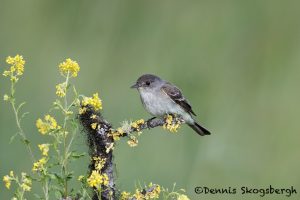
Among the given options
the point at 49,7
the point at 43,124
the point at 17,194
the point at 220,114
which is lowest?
the point at 17,194

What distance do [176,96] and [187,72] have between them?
0.33 metres

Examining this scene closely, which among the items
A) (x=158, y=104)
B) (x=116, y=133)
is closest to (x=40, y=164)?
(x=116, y=133)

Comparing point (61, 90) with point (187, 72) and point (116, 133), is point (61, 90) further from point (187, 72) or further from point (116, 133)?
point (187, 72)

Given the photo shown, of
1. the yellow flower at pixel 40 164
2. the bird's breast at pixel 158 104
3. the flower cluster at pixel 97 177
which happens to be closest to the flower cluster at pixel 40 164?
the yellow flower at pixel 40 164

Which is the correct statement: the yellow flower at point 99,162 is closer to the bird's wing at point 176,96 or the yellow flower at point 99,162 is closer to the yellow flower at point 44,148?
the yellow flower at point 44,148

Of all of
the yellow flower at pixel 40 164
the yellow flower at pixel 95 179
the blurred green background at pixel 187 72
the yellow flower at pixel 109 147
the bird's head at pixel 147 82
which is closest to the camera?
the yellow flower at pixel 95 179

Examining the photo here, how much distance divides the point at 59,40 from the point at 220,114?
1670mm

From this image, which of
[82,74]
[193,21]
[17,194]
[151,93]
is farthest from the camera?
[193,21]

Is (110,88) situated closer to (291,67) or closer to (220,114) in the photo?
(220,114)

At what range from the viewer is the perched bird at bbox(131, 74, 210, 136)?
6195 mm

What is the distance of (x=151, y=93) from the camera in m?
6.34

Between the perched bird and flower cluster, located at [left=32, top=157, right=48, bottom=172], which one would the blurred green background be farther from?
flower cluster, located at [left=32, top=157, right=48, bottom=172]

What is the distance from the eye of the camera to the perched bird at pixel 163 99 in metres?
6.20

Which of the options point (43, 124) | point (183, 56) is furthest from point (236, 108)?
point (43, 124)
